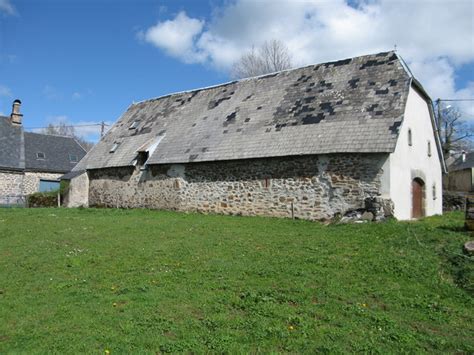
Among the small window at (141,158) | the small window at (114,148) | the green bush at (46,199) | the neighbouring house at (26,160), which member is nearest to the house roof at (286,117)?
the small window at (114,148)

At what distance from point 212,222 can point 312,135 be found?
5033 mm

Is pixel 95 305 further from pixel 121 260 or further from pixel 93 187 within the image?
pixel 93 187

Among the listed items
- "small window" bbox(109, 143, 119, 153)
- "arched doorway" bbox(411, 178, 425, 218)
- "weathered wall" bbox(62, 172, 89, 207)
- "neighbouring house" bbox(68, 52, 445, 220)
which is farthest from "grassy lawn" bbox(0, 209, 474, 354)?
"small window" bbox(109, 143, 119, 153)

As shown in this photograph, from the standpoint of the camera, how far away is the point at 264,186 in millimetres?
16547

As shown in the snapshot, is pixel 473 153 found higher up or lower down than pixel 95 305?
higher up

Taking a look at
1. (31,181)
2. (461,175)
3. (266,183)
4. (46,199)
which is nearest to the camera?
(266,183)

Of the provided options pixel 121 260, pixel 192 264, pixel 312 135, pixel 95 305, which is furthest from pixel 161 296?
pixel 312 135

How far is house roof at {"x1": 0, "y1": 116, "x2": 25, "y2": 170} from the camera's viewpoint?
29.8 meters

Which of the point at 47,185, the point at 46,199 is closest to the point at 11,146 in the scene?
the point at 47,185

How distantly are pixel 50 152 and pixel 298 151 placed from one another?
25224 millimetres

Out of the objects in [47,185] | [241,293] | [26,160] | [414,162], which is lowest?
[241,293]

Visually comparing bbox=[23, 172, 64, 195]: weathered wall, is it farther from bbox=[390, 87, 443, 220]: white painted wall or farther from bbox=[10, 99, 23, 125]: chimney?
bbox=[390, 87, 443, 220]: white painted wall

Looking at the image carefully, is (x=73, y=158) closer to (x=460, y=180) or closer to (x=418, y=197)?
(x=418, y=197)

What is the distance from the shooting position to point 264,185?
54.3 feet
